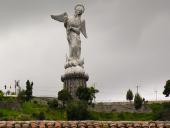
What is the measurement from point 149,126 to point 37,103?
61.3 m

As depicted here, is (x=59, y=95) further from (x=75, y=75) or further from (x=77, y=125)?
(x=77, y=125)

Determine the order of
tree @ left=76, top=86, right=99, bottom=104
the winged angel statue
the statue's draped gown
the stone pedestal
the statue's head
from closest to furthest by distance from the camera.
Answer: tree @ left=76, top=86, right=99, bottom=104 < the stone pedestal < the statue's draped gown < the winged angel statue < the statue's head

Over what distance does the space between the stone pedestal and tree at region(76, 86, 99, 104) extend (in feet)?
12.1

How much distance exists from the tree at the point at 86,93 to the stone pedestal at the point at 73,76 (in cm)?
370

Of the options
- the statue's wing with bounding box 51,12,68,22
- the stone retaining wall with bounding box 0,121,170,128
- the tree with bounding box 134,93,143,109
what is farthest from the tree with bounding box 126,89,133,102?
the stone retaining wall with bounding box 0,121,170,128

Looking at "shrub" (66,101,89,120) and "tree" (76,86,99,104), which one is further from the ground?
"tree" (76,86,99,104)

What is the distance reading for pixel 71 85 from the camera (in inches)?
3169

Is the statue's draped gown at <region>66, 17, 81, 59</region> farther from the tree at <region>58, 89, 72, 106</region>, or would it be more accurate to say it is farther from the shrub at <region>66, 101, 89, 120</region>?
the shrub at <region>66, 101, 89, 120</region>

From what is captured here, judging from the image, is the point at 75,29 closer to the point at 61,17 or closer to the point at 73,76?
the point at 61,17

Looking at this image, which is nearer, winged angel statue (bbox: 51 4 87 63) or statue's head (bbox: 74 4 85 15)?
winged angel statue (bbox: 51 4 87 63)

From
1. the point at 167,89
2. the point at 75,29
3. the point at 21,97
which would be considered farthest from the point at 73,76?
the point at 167,89

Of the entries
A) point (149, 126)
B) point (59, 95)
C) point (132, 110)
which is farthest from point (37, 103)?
point (149, 126)

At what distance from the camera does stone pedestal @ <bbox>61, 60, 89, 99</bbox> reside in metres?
A: 80.2

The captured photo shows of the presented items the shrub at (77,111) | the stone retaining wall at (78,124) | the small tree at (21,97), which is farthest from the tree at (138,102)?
the stone retaining wall at (78,124)
